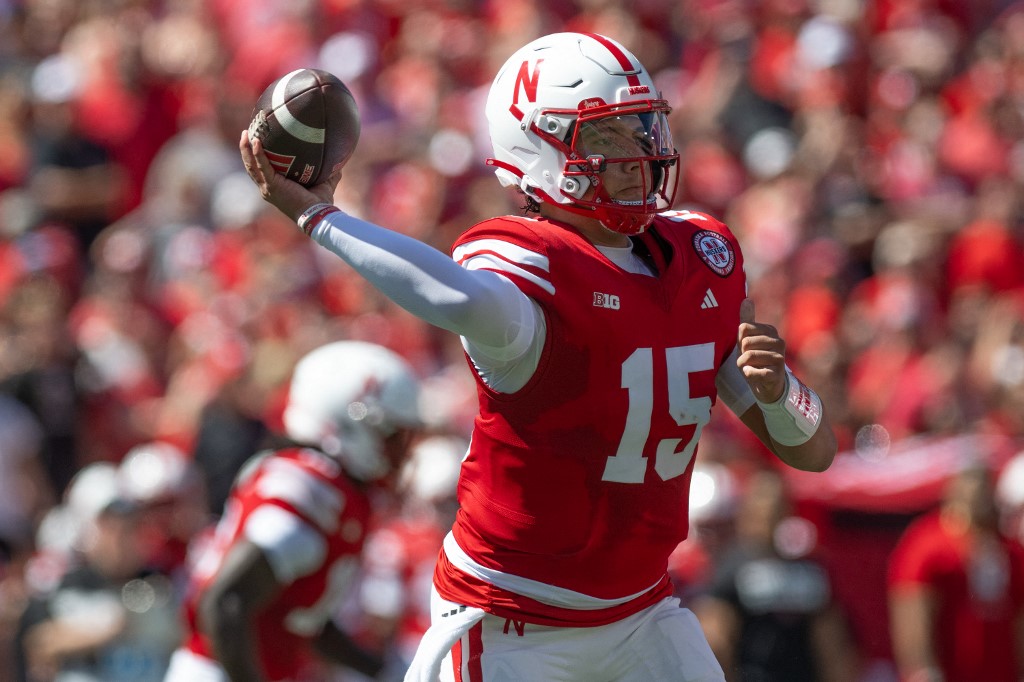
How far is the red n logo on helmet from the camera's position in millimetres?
3832

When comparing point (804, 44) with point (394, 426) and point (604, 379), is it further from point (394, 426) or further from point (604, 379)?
point (604, 379)

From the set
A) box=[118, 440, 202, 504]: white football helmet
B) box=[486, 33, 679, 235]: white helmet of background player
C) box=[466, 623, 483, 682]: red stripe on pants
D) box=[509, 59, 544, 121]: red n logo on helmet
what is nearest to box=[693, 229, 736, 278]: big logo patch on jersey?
box=[486, 33, 679, 235]: white helmet of background player

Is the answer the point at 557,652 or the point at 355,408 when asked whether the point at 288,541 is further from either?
the point at 557,652

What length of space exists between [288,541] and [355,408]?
0.65 metres

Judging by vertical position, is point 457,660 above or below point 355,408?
above

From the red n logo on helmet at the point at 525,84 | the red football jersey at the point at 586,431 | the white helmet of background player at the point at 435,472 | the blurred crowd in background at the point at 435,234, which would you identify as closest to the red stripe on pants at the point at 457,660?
the red football jersey at the point at 586,431

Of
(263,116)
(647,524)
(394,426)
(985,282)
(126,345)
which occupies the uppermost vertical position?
(263,116)

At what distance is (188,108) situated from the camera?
36.4 ft

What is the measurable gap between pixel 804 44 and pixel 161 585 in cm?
514

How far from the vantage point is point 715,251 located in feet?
12.9

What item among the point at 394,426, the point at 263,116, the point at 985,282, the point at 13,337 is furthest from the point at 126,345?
the point at 263,116

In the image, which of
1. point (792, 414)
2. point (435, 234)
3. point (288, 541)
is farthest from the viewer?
point (435, 234)

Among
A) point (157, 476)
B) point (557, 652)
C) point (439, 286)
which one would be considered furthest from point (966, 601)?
point (439, 286)

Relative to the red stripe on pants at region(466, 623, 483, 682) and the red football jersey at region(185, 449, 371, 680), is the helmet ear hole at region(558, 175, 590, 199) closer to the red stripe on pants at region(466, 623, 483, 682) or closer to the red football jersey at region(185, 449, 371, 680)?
the red stripe on pants at region(466, 623, 483, 682)
